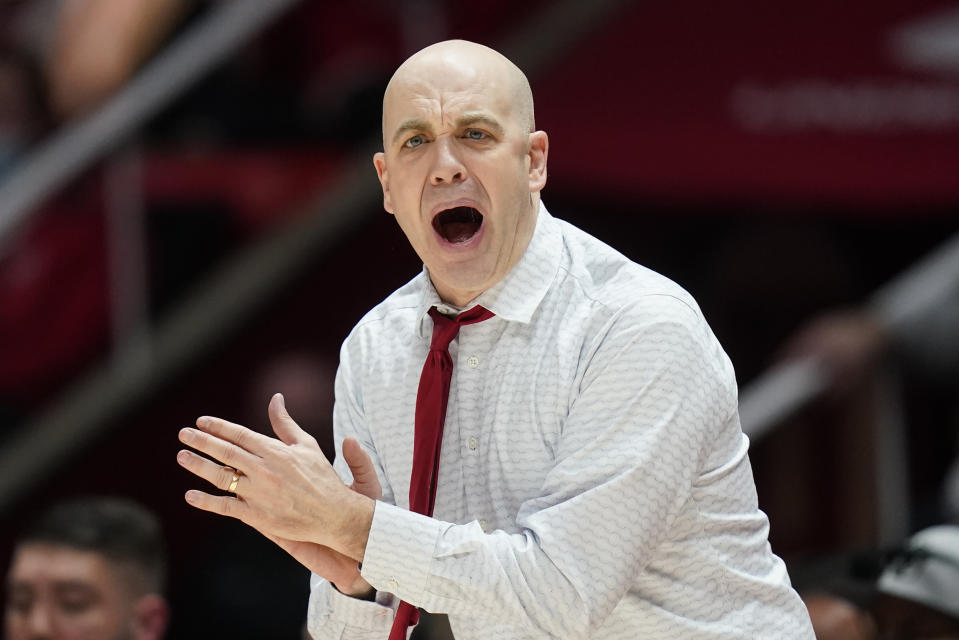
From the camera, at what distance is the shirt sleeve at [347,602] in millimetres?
2230

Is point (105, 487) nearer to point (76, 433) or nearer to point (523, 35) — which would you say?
point (76, 433)

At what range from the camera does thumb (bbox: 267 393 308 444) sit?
1990 mm

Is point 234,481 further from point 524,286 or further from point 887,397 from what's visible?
point 887,397

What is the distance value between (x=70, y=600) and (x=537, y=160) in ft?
5.16

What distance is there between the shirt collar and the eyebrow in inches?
7.7

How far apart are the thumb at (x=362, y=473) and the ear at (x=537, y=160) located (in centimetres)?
48

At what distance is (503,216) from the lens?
2.21m

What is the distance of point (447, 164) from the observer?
7.07 feet

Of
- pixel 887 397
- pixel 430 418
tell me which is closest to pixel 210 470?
pixel 430 418

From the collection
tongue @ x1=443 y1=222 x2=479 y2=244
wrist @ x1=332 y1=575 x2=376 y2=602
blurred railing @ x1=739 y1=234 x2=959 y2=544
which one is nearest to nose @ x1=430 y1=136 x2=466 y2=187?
tongue @ x1=443 y1=222 x2=479 y2=244

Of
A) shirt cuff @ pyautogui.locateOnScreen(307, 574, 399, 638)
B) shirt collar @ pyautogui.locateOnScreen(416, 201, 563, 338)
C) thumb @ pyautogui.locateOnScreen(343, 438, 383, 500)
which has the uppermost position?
shirt collar @ pyautogui.locateOnScreen(416, 201, 563, 338)

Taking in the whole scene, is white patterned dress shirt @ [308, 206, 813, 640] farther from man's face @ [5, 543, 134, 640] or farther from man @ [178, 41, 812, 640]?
man's face @ [5, 543, 134, 640]

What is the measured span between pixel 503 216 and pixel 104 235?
2626 millimetres

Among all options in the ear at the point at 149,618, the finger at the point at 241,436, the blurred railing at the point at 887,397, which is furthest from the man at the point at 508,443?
the blurred railing at the point at 887,397
